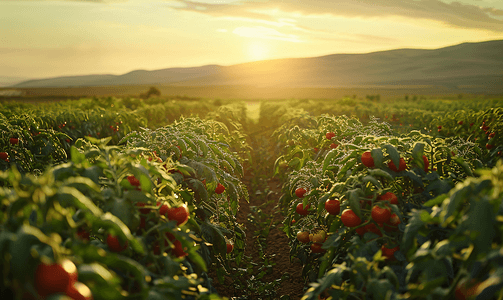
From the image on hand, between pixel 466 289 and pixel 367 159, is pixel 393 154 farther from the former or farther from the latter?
pixel 466 289

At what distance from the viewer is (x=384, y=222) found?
87.5 inches

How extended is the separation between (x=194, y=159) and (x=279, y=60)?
190191 mm

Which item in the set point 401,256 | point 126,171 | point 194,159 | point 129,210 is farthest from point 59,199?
point 194,159

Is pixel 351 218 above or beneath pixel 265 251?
above

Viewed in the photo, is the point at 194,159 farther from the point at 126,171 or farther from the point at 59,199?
the point at 59,199

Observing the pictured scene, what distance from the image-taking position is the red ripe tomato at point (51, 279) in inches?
43.9

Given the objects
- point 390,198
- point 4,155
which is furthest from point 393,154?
point 4,155

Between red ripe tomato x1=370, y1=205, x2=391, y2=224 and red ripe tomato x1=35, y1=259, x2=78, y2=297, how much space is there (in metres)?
1.79

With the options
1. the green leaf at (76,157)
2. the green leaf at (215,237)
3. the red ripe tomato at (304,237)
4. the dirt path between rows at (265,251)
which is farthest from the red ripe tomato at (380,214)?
the dirt path between rows at (265,251)

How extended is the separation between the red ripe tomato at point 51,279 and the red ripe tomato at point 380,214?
1793mm

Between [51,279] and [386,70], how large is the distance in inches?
7107

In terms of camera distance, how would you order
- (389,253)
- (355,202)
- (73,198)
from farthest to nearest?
1. (355,202)
2. (389,253)
3. (73,198)

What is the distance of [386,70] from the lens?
163375 mm

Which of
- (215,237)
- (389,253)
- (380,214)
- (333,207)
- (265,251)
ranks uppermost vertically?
(380,214)
